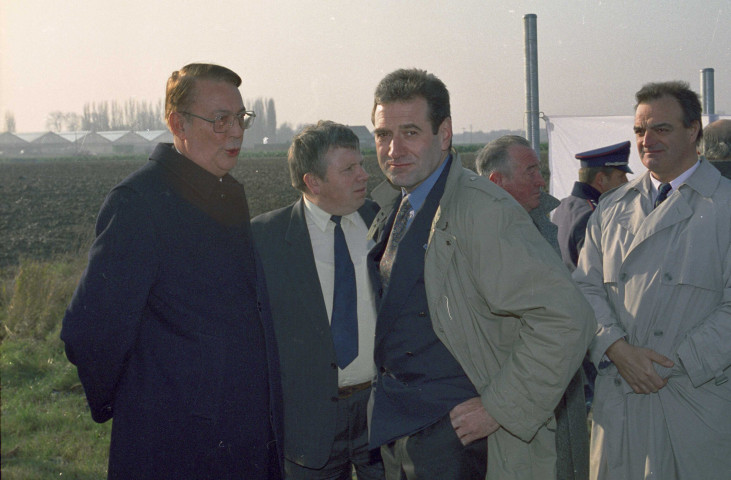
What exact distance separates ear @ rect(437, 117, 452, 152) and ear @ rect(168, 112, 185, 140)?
0.99 metres

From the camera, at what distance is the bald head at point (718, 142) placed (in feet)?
14.0

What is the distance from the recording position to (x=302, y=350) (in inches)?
106

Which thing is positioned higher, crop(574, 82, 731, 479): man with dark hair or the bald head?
the bald head

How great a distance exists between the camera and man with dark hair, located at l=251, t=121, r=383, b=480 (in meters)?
2.67

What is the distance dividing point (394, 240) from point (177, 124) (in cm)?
96

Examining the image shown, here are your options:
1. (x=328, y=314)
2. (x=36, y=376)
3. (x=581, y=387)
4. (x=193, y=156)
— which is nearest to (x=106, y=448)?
(x=36, y=376)

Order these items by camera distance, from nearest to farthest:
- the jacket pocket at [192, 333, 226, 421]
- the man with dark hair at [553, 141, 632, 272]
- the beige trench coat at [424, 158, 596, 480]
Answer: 1. the beige trench coat at [424, 158, 596, 480]
2. the jacket pocket at [192, 333, 226, 421]
3. the man with dark hair at [553, 141, 632, 272]

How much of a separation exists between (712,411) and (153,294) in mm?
2312

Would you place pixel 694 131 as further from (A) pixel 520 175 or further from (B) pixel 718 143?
(B) pixel 718 143

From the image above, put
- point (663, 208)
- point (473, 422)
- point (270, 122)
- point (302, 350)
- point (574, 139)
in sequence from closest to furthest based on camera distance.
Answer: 1. point (473, 422)
2. point (302, 350)
3. point (663, 208)
4. point (574, 139)
5. point (270, 122)

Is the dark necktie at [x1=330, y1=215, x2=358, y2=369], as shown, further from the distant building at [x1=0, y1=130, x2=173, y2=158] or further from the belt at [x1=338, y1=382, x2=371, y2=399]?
the distant building at [x1=0, y1=130, x2=173, y2=158]

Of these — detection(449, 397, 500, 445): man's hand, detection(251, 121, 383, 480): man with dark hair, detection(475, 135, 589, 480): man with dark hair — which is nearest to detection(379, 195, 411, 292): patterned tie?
detection(251, 121, 383, 480): man with dark hair

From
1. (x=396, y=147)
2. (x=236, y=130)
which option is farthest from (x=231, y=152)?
(x=396, y=147)

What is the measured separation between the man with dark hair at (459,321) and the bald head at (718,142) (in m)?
2.86
